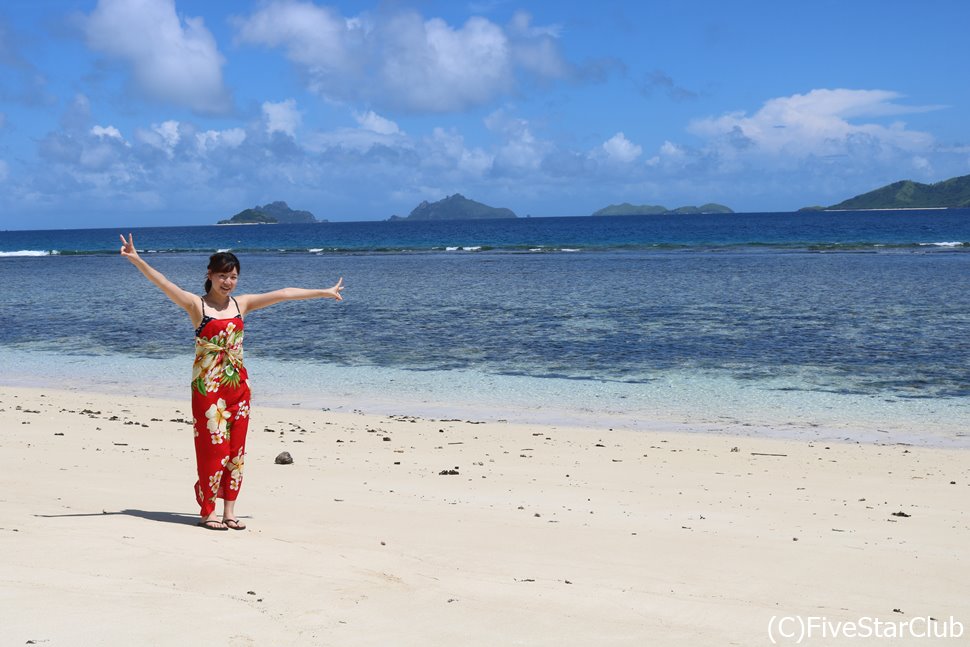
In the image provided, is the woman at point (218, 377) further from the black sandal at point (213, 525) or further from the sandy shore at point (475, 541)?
the sandy shore at point (475, 541)

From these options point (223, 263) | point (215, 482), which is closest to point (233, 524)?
point (215, 482)

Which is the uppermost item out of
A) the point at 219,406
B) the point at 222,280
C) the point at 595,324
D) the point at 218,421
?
the point at 222,280

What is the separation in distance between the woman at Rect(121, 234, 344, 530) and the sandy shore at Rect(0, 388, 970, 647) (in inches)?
15.1

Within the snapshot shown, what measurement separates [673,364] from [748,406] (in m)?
4.00

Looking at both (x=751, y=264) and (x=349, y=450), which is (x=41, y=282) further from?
(x=349, y=450)

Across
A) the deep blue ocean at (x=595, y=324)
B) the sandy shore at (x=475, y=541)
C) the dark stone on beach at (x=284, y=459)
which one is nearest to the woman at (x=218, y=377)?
the sandy shore at (x=475, y=541)

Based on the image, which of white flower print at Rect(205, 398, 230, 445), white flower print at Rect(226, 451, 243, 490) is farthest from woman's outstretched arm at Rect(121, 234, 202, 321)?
white flower print at Rect(226, 451, 243, 490)

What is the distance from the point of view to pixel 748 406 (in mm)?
14016

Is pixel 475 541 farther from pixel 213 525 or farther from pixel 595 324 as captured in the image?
pixel 595 324

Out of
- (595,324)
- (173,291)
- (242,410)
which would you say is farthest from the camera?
(595,324)

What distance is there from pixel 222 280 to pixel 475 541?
259 centimetres

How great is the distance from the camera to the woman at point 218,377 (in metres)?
6.29

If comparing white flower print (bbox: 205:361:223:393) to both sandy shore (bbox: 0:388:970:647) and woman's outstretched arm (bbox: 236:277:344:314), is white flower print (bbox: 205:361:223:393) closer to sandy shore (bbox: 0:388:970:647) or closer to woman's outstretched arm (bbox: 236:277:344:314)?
woman's outstretched arm (bbox: 236:277:344:314)

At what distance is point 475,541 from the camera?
6.43 m
